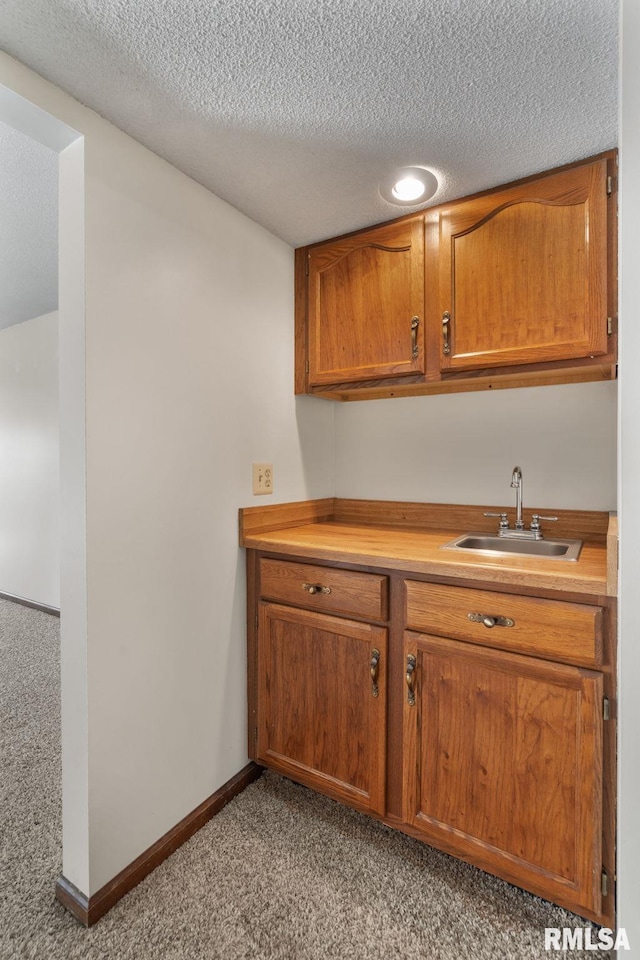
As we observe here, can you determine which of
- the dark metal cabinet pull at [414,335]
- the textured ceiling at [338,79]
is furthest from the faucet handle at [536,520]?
the textured ceiling at [338,79]

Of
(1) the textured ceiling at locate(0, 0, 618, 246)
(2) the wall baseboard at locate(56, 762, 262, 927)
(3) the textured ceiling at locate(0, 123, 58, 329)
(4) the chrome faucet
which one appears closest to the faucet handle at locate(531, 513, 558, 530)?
(4) the chrome faucet

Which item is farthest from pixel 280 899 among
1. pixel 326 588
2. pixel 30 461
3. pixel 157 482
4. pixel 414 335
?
pixel 30 461

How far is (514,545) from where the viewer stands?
1756mm

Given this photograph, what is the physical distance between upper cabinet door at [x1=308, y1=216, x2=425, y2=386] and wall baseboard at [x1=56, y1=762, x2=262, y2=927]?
1.59 metres

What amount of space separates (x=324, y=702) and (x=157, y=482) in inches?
36.2

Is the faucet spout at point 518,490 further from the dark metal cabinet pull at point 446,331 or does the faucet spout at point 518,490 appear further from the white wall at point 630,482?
the white wall at point 630,482

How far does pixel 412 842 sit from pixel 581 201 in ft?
6.76

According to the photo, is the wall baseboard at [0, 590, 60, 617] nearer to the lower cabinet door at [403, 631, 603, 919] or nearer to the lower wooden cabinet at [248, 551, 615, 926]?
the lower wooden cabinet at [248, 551, 615, 926]

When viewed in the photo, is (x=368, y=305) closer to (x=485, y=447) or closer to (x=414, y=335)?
(x=414, y=335)

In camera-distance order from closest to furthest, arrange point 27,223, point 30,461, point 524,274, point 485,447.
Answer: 1. point 524,274
2. point 485,447
3. point 27,223
4. point 30,461

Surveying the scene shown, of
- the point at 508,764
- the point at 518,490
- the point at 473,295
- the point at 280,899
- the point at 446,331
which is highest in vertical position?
the point at 473,295

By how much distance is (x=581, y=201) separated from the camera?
1430 millimetres

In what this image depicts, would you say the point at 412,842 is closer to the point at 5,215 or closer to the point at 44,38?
the point at 44,38

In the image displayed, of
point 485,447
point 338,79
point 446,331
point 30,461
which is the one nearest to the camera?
point 338,79
